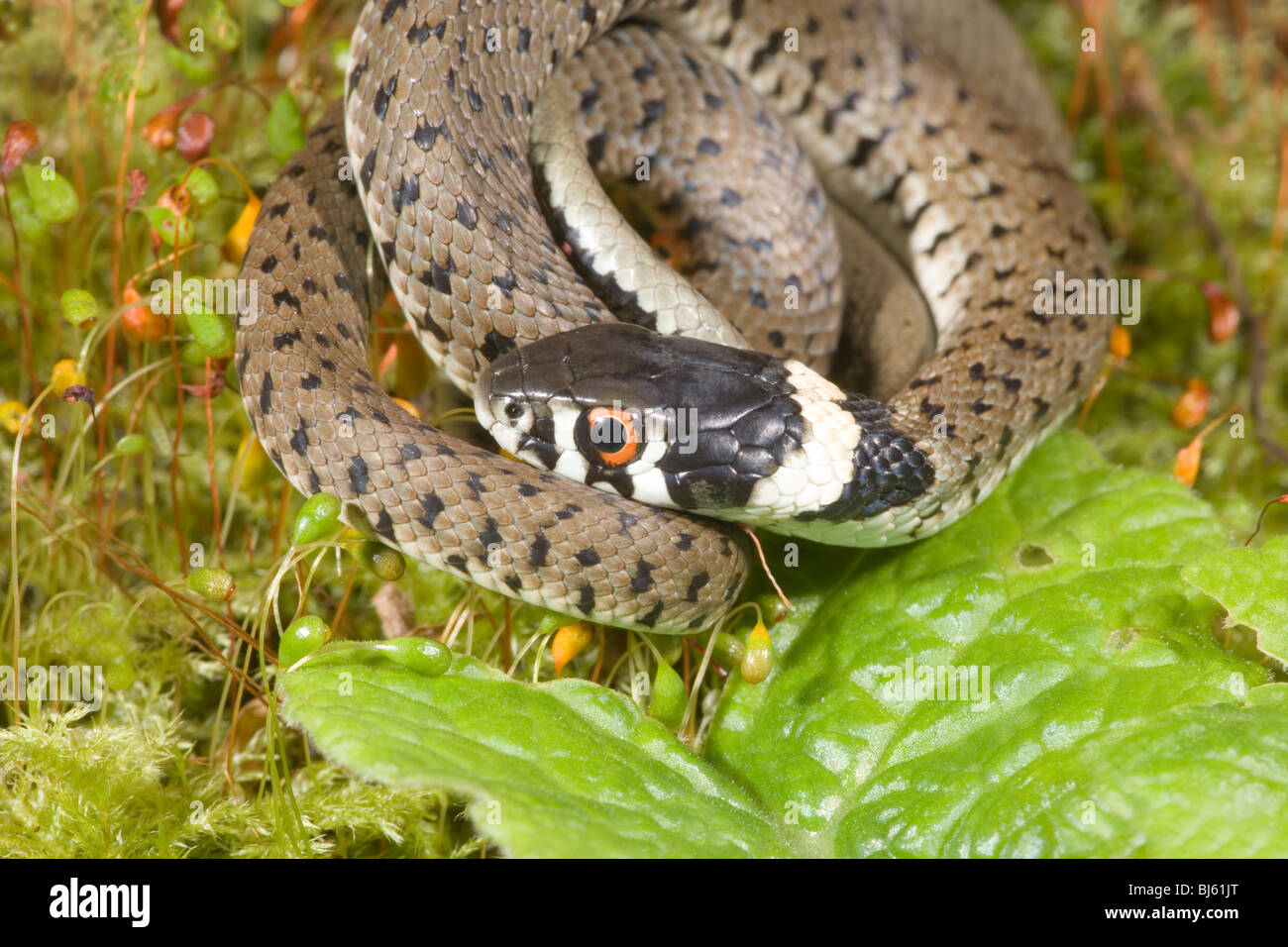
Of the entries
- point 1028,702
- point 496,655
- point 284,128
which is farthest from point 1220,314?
point 284,128

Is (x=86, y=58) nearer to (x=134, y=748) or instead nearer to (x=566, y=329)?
(x=566, y=329)

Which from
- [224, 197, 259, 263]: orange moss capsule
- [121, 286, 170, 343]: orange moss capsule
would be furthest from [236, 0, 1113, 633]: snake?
[121, 286, 170, 343]: orange moss capsule

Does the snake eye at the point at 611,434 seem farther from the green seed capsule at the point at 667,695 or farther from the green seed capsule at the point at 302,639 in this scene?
the green seed capsule at the point at 302,639

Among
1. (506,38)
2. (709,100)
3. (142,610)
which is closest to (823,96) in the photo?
(709,100)

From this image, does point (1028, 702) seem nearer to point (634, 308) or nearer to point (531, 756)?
point (531, 756)

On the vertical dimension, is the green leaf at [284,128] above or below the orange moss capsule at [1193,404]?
above

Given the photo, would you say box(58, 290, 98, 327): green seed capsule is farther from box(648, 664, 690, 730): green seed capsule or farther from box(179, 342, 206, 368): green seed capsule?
box(648, 664, 690, 730): green seed capsule

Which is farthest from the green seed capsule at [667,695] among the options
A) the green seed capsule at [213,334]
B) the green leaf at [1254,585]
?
the green seed capsule at [213,334]
